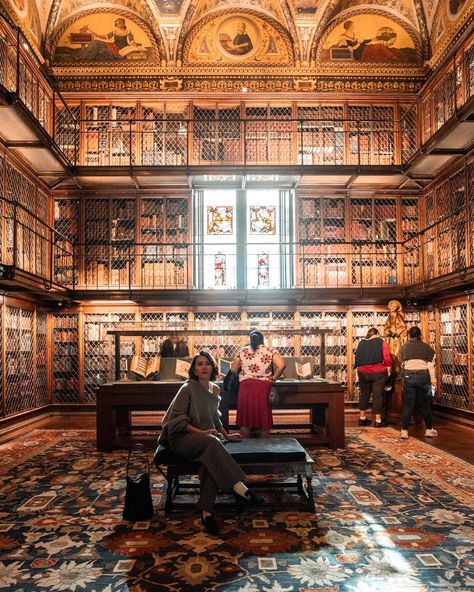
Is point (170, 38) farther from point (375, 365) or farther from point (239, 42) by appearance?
point (375, 365)

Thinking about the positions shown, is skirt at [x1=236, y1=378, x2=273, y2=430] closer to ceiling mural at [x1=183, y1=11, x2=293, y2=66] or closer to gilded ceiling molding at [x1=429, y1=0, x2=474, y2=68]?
gilded ceiling molding at [x1=429, y1=0, x2=474, y2=68]

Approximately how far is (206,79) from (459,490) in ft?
31.0

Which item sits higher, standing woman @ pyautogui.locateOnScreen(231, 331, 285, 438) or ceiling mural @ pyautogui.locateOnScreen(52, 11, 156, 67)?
ceiling mural @ pyautogui.locateOnScreen(52, 11, 156, 67)

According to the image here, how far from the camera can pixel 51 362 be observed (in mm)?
11477

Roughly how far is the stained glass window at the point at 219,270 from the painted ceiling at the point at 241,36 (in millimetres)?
3697

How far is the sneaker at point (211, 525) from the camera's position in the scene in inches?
154

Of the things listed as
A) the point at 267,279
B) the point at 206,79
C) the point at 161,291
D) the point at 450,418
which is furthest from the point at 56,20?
the point at 450,418

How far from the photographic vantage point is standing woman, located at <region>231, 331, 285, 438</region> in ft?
20.1

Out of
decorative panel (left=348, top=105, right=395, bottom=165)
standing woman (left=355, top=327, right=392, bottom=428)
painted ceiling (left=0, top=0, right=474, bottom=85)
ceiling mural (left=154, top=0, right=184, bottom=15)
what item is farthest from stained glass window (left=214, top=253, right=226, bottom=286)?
ceiling mural (left=154, top=0, right=184, bottom=15)

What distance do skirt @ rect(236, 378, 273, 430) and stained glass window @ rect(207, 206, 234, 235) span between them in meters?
6.56

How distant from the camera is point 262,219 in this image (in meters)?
12.4

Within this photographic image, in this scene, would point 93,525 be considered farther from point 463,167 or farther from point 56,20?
point 56,20

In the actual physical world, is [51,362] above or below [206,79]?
below

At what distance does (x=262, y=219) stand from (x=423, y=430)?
5692 mm
